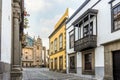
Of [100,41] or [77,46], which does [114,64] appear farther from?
[77,46]

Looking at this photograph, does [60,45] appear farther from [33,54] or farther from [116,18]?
[33,54]

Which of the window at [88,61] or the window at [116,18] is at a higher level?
the window at [116,18]

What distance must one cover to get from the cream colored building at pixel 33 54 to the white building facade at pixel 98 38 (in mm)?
62545

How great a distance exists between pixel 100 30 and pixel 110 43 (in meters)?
2.04

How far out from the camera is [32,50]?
283 feet

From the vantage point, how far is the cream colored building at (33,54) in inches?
3317

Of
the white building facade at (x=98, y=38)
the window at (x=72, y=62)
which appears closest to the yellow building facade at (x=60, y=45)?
the window at (x=72, y=62)

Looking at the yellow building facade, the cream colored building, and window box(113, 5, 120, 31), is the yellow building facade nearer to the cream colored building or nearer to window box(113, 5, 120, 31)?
window box(113, 5, 120, 31)

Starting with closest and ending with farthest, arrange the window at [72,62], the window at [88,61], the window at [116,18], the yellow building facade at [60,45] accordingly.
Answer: the window at [116,18], the window at [88,61], the window at [72,62], the yellow building facade at [60,45]

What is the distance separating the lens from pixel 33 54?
85875 mm

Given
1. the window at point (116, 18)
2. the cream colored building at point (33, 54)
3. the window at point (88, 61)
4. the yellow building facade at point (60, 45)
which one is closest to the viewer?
the window at point (116, 18)

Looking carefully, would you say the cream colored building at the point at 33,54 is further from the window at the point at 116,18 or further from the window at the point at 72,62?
the window at the point at 116,18

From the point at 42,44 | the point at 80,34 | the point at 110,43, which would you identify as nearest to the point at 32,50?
the point at 42,44

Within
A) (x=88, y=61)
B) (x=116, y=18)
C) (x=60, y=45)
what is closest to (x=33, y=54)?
(x=60, y=45)
